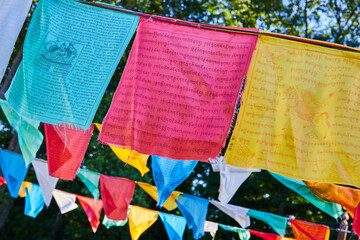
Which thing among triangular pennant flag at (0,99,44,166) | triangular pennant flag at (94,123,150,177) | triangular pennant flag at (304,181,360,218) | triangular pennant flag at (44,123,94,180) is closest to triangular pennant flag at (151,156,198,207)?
triangular pennant flag at (94,123,150,177)

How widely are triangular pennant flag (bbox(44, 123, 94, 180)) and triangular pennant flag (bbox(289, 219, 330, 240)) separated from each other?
451cm

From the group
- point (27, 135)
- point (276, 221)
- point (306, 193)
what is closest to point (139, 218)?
point (276, 221)

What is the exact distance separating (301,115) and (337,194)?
145 inches

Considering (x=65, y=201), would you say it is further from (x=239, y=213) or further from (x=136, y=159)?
(x=136, y=159)

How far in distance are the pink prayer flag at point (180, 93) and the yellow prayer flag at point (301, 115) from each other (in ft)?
0.48

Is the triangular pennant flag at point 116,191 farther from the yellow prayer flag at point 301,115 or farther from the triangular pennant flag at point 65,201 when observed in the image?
the yellow prayer flag at point 301,115

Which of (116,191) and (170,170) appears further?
(116,191)

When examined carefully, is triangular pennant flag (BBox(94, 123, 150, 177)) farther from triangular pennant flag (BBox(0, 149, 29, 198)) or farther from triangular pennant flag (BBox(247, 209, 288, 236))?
triangular pennant flag (BBox(247, 209, 288, 236))

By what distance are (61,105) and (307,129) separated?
6.19 feet

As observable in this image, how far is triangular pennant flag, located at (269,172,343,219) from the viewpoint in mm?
6648

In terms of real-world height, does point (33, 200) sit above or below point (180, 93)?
below

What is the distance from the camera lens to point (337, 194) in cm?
672

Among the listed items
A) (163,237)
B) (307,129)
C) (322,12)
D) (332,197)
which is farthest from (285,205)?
(307,129)

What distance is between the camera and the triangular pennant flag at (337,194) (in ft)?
21.9
